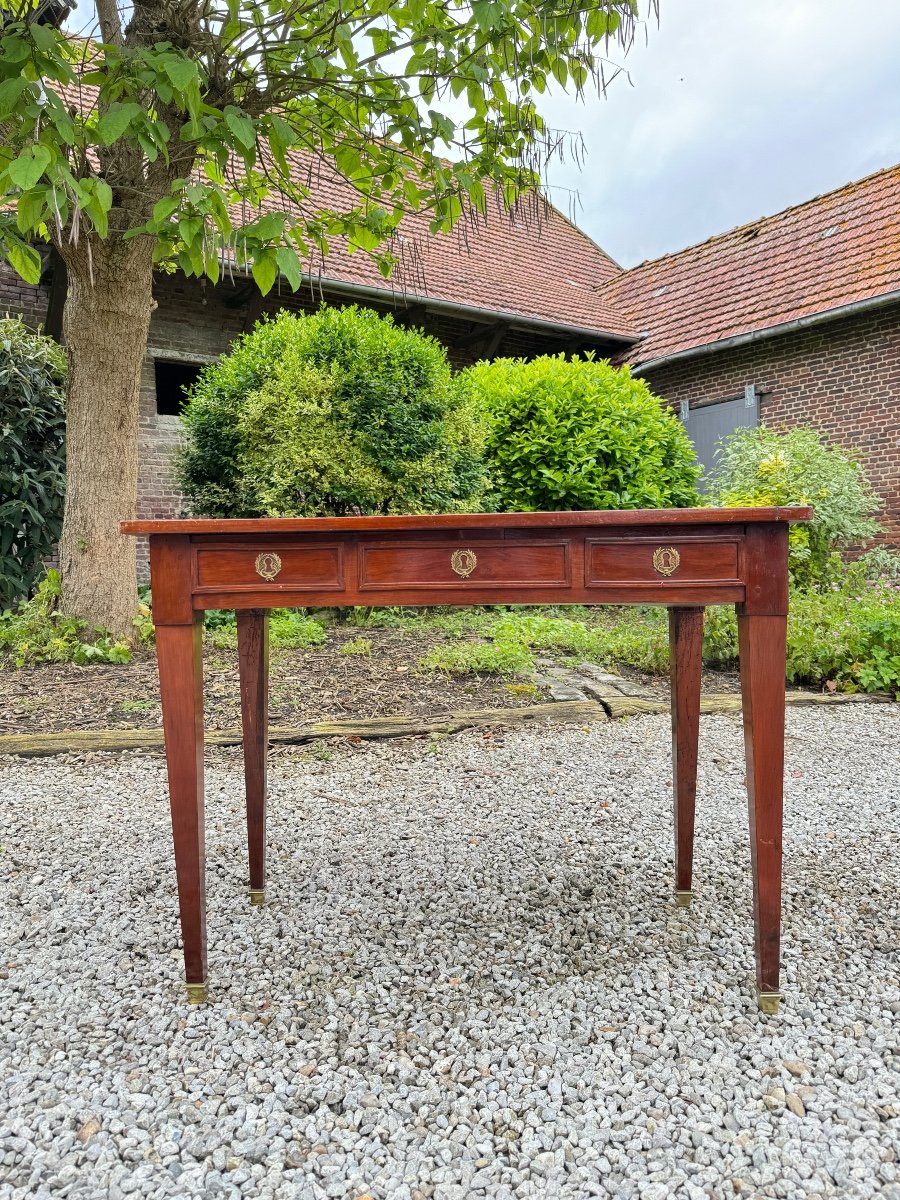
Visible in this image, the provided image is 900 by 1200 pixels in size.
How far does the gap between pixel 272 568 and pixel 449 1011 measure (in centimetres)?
97

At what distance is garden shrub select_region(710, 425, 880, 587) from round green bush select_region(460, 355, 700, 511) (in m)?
0.85

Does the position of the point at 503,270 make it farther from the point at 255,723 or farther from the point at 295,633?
the point at 255,723

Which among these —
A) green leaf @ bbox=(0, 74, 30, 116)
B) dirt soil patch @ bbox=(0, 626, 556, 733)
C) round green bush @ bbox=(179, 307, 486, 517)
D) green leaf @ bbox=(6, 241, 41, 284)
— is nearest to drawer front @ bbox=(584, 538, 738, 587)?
green leaf @ bbox=(0, 74, 30, 116)

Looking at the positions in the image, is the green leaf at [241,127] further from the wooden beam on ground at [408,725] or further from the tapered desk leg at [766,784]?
the wooden beam on ground at [408,725]

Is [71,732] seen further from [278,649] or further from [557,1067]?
[557,1067]

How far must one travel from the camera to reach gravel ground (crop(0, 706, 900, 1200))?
3.70 ft

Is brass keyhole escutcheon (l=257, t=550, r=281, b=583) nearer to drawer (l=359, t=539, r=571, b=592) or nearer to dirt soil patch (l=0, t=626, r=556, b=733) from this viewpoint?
drawer (l=359, t=539, r=571, b=592)

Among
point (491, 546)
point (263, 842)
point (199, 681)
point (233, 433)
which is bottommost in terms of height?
point (263, 842)

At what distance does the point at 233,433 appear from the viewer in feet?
19.9

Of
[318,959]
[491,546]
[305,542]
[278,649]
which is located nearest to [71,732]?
[278,649]

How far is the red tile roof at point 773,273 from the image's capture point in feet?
28.7

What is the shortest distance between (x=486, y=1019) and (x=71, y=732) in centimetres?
268

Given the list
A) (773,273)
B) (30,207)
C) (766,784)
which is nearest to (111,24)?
(30,207)

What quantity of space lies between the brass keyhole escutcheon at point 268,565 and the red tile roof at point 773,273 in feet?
28.9
